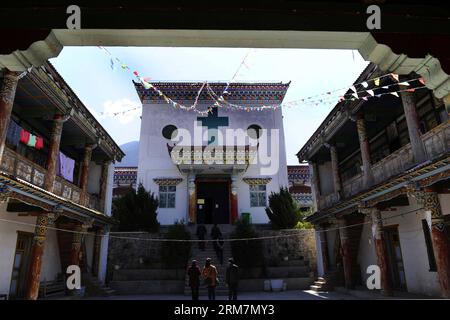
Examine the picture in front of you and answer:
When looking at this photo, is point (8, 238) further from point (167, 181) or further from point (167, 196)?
point (167, 181)

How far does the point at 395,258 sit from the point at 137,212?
13.5 metres

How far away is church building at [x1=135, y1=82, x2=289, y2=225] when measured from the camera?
74.5 feet

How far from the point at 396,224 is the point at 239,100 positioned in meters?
15.0

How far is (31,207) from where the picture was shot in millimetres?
11914

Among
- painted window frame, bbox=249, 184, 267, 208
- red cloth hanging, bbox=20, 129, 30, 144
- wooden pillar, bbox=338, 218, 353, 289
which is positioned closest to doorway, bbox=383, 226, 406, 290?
wooden pillar, bbox=338, 218, 353, 289

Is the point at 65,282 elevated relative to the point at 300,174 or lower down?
lower down

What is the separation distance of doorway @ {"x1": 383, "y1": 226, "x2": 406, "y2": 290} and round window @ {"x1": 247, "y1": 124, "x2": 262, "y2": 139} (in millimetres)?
12449

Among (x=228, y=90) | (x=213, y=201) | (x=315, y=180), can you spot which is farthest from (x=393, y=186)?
(x=228, y=90)

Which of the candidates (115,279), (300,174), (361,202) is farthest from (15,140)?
(300,174)

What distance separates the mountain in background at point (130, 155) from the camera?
67219 millimetres

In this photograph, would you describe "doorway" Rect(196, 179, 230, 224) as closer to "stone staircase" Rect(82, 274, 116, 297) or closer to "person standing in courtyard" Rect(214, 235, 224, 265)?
"person standing in courtyard" Rect(214, 235, 224, 265)

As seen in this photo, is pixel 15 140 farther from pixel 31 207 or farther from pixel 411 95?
pixel 411 95

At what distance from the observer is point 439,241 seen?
9.06 metres

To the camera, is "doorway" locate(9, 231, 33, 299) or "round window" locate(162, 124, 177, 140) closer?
"doorway" locate(9, 231, 33, 299)
